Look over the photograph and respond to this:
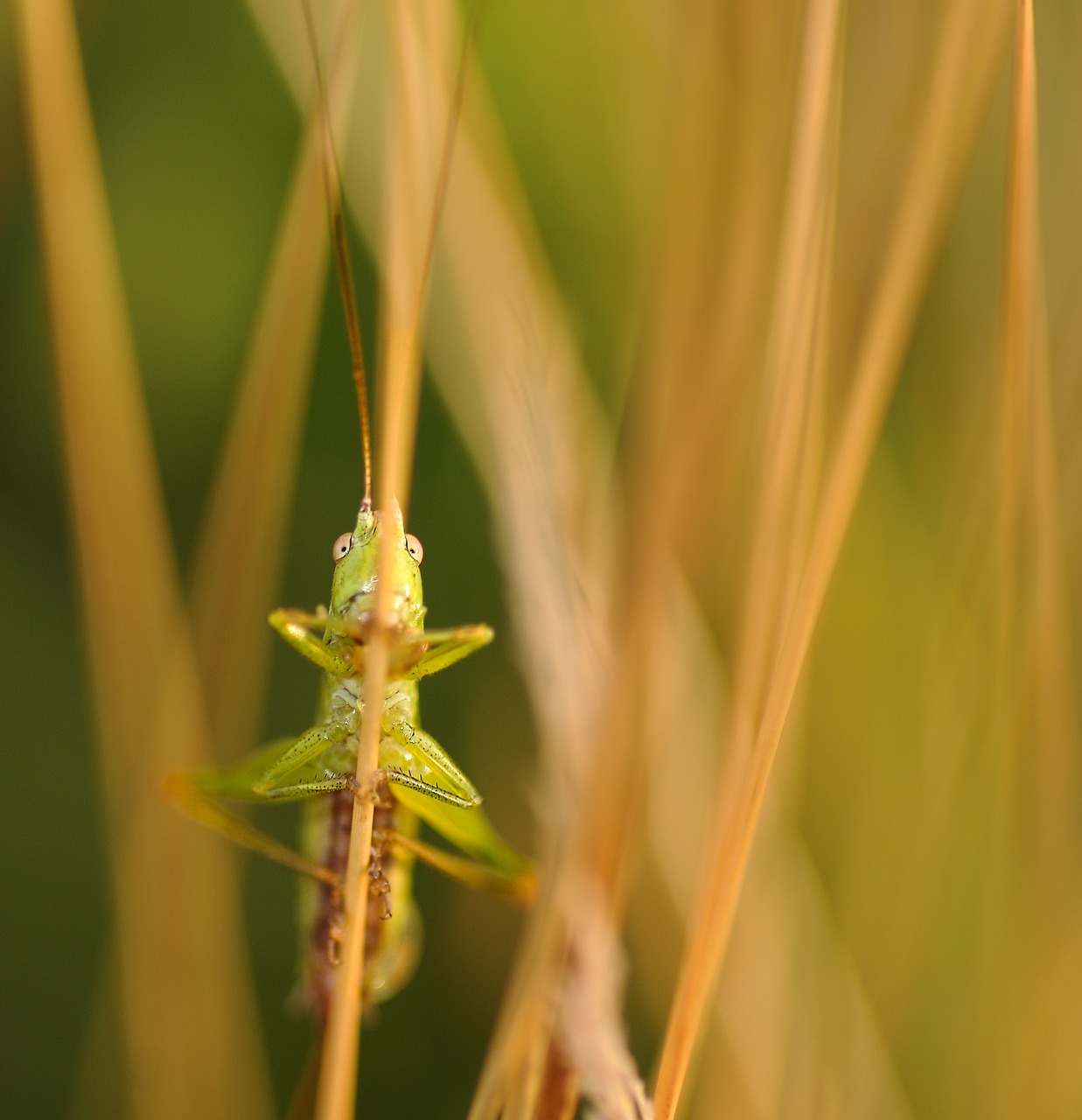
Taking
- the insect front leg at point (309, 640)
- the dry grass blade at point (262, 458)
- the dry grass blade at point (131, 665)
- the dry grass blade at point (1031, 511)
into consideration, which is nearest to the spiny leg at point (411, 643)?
the insect front leg at point (309, 640)

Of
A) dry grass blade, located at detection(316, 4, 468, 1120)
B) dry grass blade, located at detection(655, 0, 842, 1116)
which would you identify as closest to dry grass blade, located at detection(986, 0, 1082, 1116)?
dry grass blade, located at detection(655, 0, 842, 1116)

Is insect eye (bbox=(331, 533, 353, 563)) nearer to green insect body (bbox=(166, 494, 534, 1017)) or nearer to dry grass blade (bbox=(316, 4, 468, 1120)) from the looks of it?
green insect body (bbox=(166, 494, 534, 1017))

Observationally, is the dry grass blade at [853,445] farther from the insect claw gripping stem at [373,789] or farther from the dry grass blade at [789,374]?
the insect claw gripping stem at [373,789]

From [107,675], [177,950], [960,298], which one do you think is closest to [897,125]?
[960,298]

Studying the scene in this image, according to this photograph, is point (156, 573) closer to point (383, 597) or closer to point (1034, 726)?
point (383, 597)

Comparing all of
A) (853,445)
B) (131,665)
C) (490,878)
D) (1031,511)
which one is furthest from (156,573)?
(1031,511)

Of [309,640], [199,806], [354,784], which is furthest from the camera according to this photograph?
[199,806]
